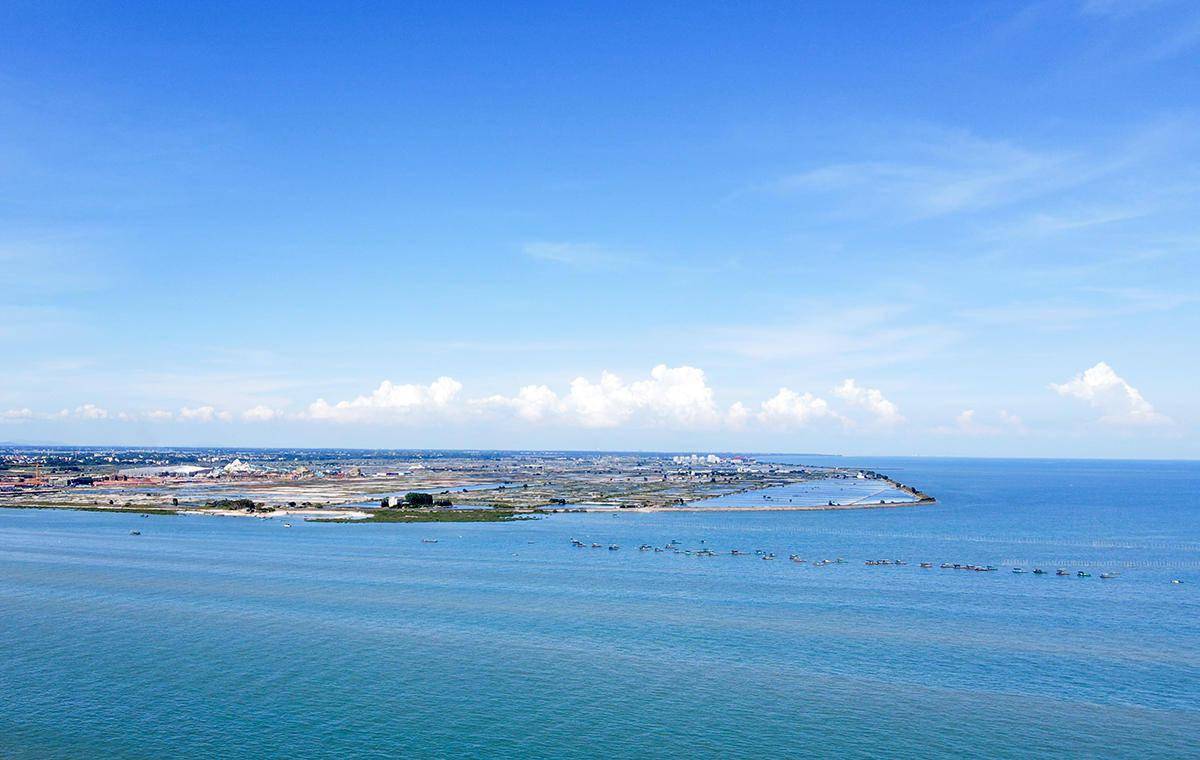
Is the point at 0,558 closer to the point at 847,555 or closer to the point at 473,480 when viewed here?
the point at 847,555

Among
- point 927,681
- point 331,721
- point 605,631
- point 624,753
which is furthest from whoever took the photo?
point 605,631

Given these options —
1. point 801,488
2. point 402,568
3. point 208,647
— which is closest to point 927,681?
point 208,647

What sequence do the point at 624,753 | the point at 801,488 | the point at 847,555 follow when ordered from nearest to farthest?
the point at 624,753
the point at 847,555
the point at 801,488

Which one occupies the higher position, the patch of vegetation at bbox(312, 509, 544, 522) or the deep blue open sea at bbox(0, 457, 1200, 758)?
the patch of vegetation at bbox(312, 509, 544, 522)

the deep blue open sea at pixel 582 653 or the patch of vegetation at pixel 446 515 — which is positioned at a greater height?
the patch of vegetation at pixel 446 515

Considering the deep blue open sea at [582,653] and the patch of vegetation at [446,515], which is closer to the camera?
the deep blue open sea at [582,653]

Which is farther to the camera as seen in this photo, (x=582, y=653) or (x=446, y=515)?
(x=446, y=515)

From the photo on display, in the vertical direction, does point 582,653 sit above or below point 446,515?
below

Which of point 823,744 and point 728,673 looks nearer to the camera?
point 823,744
